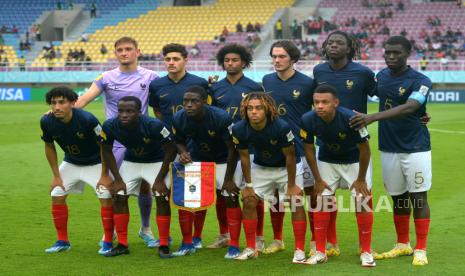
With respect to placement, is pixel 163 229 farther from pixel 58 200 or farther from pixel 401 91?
pixel 401 91

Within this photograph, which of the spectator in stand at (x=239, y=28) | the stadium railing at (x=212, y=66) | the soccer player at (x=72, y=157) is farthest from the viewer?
the spectator in stand at (x=239, y=28)

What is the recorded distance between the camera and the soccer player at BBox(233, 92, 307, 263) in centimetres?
858

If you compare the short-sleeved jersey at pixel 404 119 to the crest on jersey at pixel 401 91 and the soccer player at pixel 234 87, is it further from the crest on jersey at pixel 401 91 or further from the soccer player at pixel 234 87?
the soccer player at pixel 234 87

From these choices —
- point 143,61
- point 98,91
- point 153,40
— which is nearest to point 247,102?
point 98,91

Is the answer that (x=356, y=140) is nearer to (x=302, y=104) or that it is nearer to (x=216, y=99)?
(x=302, y=104)

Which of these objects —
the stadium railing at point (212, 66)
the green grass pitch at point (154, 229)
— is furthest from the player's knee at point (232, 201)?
the stadium railing at point (212, 66)

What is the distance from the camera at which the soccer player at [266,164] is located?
8578 millimetres

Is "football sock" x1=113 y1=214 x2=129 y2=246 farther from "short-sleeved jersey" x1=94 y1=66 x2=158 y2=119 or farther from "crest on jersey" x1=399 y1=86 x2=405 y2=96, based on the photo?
"crest on jersey" x1=399 y1=86 x2=405 y2=96

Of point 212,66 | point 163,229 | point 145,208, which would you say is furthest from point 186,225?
point 212,66

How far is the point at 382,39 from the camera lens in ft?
146

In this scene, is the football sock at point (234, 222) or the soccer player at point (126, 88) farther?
the soccer player at point (126, 88)

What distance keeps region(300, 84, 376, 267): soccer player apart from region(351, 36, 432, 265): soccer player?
38 centimetres

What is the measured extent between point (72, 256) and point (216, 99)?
2355 millimetres

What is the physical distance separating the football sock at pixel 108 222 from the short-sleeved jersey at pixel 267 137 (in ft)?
5.51
